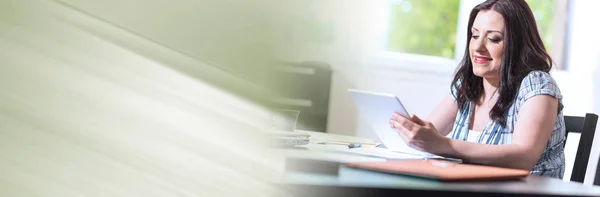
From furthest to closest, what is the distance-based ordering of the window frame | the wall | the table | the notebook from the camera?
the window frame < the notebook < the table < the wall

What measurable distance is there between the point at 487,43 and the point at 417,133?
370 mm

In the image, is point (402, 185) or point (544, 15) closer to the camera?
point (402, 185)

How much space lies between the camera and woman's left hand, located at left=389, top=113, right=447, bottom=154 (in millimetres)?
1073

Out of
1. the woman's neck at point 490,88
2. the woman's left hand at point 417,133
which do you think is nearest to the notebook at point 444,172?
the woman's left hand at point 417,133

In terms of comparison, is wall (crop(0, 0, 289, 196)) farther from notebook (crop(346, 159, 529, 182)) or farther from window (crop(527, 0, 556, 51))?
window (crop(527, 0, 556, 51))

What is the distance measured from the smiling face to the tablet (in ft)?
0.89

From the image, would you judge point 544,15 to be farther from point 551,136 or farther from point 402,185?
point 402,185

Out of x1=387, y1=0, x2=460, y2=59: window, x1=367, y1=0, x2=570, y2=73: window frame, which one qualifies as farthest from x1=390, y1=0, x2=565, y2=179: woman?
x1=387, y1=0, x2=460, y2=59: window

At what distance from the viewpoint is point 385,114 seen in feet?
3.74

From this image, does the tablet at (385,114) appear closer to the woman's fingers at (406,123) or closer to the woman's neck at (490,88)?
the woman's fingers at (406,123)

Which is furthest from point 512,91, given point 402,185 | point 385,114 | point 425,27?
point 425,27

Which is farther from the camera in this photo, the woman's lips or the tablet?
the woman's lips

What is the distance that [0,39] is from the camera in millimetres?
178

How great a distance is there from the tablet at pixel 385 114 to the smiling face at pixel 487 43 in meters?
0.27
